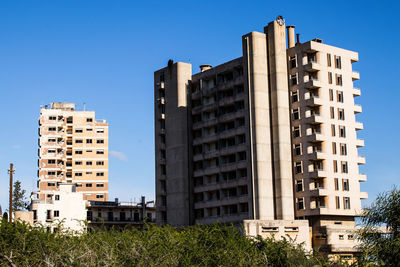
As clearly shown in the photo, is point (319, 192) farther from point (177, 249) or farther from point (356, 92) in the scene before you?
point (177, 249)

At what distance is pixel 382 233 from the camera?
51.0 meters

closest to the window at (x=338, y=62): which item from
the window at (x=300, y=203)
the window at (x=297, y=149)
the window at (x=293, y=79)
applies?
the window at (x=293, y=79)

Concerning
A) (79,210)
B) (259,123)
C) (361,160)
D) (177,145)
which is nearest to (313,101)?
(259,123)

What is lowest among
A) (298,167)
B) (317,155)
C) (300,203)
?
(300,203)

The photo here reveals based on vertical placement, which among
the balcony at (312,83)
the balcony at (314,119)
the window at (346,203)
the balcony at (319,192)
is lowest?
the window at (346,203)

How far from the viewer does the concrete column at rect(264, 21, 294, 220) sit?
9469 centimetres

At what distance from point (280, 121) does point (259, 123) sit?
122 inches

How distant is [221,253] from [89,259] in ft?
39.8

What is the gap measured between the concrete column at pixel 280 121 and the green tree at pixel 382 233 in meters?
42.0

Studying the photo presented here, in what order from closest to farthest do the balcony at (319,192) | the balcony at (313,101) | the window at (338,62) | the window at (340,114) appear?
the balcony at (319,192) → the balcony at (313,101) → the window at (340,114) → the window at (338,62)

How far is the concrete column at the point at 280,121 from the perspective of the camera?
9469cm

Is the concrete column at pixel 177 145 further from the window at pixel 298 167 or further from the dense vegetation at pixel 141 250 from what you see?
the dense vegetation at pixel 141 250

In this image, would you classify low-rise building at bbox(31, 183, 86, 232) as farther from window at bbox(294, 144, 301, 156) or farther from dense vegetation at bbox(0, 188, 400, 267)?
dense vegetation at bbox(0, 188, 400, 267)

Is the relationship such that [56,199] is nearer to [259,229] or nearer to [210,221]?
[210,221]
